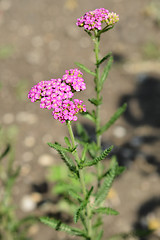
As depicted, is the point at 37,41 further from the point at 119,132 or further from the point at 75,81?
the point at 75,81

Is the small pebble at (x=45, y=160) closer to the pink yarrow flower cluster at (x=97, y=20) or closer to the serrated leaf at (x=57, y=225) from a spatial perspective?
the serrated leaf at (x=57, y=225)

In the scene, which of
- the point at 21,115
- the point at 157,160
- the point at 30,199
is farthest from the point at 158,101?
the point at 30,199

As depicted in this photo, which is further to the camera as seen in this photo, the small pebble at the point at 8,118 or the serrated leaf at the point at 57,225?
the small pebble at the point at 8,118

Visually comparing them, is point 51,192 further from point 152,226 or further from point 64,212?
point 152,226

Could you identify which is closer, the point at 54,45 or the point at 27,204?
the point at 27,204

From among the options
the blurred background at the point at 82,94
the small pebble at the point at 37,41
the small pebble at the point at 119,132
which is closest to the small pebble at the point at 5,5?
the blurred background at the point at 82,94

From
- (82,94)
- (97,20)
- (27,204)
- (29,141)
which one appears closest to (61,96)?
(97,20)
